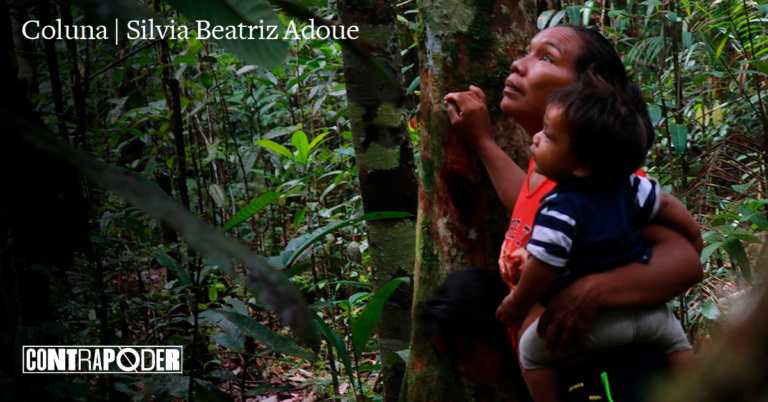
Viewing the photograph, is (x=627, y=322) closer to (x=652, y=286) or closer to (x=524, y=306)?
(x=652, y=286)

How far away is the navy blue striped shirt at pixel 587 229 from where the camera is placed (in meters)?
1.30

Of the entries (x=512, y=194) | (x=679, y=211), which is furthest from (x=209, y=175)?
(x=679, y=211)

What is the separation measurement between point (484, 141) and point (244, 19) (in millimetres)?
1138

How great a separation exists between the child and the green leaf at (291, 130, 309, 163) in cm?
201

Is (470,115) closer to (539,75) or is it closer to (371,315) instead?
(539,75)

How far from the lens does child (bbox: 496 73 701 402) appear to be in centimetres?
130

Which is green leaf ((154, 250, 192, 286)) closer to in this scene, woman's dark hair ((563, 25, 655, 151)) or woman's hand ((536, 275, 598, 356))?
woman's hand ((536, 275, 598, 356))

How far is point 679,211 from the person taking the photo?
1493 mm

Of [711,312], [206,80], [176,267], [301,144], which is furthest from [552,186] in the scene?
[206,80]

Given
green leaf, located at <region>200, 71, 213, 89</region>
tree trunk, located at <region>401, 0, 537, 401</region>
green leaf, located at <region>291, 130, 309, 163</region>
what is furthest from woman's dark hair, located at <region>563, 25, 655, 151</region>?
green leaf, located at <region>200, 71, 213, 89</region>

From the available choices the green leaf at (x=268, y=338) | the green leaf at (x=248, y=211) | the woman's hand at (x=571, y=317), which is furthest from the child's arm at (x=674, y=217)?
the green leaf at (x=248, y=211)

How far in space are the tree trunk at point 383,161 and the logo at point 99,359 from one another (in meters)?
0.85

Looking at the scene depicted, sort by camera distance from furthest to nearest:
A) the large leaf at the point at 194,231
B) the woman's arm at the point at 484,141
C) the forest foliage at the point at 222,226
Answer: the woman's arm at the point at 484,141
the forest foliage at the point at 222,226
the large leaf at the point at 194,231

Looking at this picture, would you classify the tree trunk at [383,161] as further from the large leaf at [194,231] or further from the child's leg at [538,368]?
the large leaf at [194,231]
